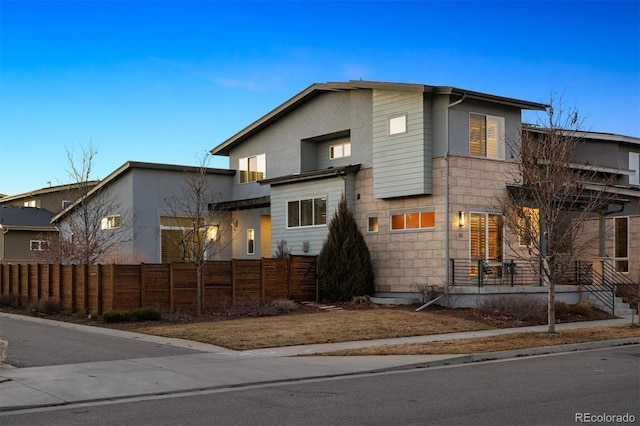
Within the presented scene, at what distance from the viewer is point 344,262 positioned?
93.0 ft

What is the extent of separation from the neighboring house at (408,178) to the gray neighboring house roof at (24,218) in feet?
99.8

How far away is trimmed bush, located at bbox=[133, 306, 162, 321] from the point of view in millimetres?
23016

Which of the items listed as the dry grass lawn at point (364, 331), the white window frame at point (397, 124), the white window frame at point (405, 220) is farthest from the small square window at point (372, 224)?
the dry grass lawn at point (364, 331)

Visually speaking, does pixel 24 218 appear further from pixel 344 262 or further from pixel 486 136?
pixel 486 136

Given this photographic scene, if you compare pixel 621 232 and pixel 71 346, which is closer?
pixel 71 346

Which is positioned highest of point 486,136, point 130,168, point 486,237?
point 486,136

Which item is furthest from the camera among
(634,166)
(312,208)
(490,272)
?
(634,166)

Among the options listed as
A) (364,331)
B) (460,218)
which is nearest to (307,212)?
(460,218)

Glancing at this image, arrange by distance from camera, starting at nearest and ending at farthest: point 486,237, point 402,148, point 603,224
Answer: point 486,237, point 402,148, point 603,224

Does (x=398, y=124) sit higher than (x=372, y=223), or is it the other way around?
(x=398, y=124)

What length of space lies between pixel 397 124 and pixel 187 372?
1700 cm

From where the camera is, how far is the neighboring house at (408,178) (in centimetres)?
2691

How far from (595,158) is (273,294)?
17666 millimetres

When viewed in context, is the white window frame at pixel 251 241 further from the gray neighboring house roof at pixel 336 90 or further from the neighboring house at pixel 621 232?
the neighboring house at pixel 621 232
